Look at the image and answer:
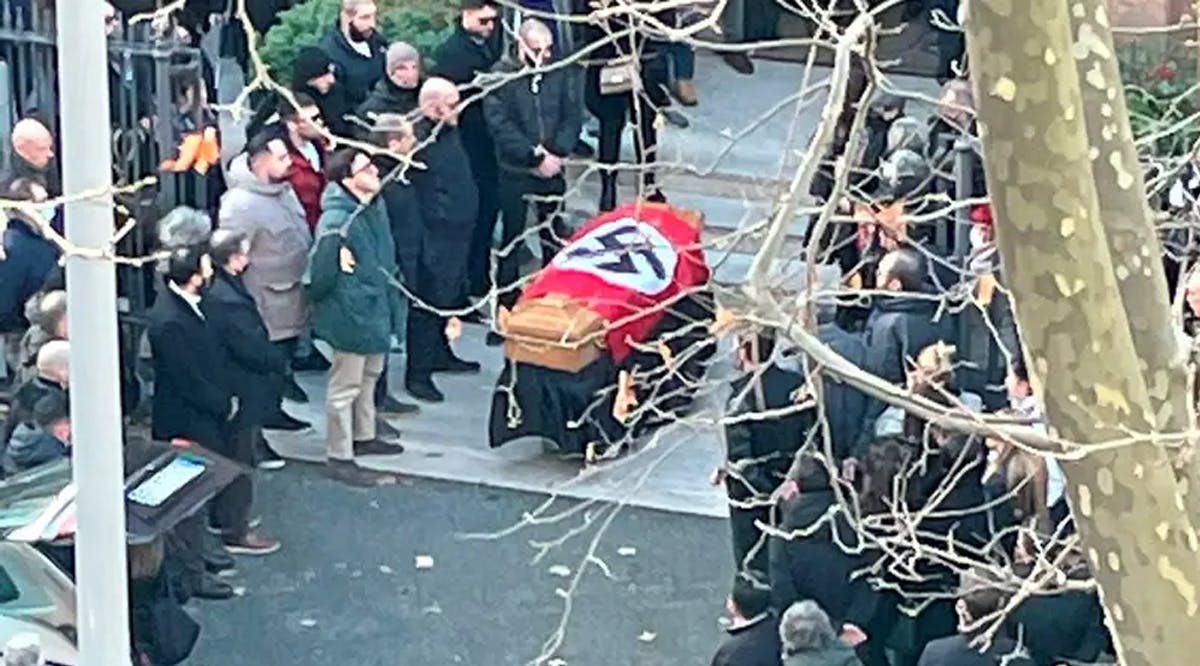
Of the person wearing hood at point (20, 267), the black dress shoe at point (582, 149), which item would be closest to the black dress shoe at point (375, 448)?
the person wearing hood at point (20, 267)

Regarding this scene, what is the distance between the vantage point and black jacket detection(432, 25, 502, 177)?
Result: 12.5 meters

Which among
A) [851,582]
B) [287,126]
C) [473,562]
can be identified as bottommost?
[473,562]

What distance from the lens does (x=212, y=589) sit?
403 inches

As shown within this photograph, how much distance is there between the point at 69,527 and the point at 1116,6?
761 centimetres

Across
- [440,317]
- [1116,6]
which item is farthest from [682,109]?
[440,317]

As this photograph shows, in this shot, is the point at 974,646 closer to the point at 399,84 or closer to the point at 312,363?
the point at 399,84

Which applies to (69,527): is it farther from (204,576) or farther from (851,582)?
(851,582)

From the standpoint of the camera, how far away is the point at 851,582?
8.60 meters

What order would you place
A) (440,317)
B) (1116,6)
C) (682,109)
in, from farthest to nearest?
1. (682,109)
2. (1116,6)
3. (440,317)

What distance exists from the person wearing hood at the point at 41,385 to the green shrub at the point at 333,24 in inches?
145

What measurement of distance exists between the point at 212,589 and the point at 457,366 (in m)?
2.73

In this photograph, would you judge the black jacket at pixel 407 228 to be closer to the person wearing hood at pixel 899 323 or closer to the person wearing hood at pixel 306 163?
the person wearing hood at pixel 306 163

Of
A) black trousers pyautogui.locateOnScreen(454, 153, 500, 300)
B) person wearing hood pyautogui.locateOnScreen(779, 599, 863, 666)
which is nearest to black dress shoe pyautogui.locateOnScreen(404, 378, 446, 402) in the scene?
black trousers pyautogui.locateOnScreen(454, 153, 500, 300)

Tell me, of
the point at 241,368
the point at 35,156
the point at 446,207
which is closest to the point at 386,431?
the point at 446,207
